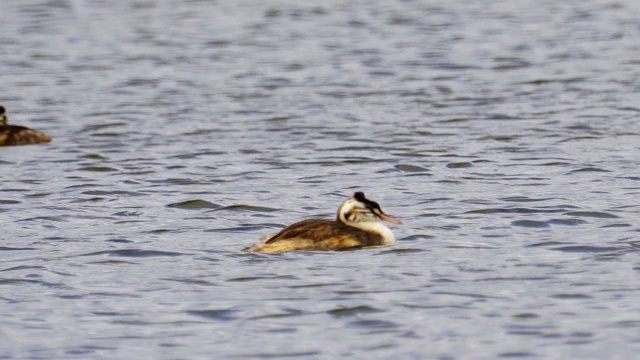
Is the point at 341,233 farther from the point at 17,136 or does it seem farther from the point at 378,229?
the point at 17,136

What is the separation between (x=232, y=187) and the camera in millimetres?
16188

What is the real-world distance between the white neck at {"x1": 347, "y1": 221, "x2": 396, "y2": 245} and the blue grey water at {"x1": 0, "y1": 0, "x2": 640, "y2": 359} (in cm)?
30

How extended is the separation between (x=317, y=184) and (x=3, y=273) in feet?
15.5

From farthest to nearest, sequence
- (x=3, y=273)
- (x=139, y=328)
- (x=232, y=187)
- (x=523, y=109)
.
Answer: (x=523, y=109) < (x=232, y=187) < (x=3, y=273) < (x=139, y=328)

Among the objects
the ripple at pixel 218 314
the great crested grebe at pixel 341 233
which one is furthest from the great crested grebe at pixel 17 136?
the ripple at pixel 218 314

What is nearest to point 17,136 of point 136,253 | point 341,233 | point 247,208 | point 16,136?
point 16,136

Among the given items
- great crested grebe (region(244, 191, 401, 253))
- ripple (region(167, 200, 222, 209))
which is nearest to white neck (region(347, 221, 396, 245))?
great crested grebe (region(244, 191, 401, 253))

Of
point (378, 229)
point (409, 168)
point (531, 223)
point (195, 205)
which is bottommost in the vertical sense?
point (409, 168)

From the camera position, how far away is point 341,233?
12.8 meters

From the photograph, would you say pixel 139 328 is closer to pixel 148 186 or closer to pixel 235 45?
pixel 148 186

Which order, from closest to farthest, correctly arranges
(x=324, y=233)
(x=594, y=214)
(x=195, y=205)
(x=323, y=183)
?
1. (x=324, y=233)
2. (x=594, y=214)
3. (x=195, y=205)
4. (x=323, y=183)

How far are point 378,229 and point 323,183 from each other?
3.46 m

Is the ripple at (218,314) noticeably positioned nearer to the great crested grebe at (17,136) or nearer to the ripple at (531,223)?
the ripple at (531,223)

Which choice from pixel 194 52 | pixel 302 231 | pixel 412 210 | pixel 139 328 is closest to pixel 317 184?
pixel 412 210
